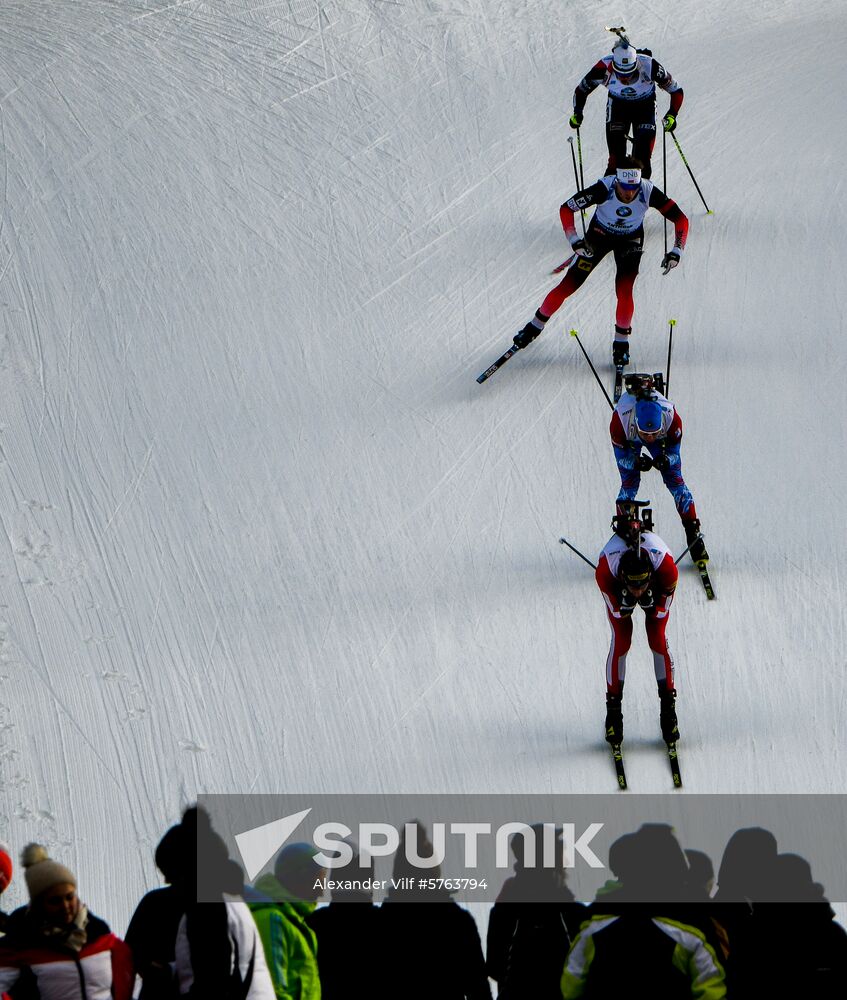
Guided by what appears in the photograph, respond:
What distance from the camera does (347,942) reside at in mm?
4168

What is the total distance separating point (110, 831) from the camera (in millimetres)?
6852

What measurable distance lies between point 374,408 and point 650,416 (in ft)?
8.86

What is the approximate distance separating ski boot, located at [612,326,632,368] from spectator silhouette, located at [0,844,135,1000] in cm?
711

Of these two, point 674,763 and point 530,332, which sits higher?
point 530,332

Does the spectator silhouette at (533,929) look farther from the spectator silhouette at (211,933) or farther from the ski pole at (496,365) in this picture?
the ski pole at (496,365)

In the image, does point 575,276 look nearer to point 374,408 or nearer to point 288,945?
point 374,408

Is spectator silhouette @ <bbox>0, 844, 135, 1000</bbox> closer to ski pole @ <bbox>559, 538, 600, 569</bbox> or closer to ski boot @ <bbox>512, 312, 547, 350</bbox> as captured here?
ski pole @ <bbox>559, 538, 600, 569</bbox>

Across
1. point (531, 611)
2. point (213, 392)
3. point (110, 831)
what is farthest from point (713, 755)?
point (213, 392)

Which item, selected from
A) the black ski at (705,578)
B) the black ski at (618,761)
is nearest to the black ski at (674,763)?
the black ski at (618,761)

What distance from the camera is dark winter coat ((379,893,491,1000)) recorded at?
411 centimetres

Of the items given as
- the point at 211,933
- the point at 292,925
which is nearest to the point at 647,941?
the point at 292,925

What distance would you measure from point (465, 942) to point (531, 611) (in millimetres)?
4390

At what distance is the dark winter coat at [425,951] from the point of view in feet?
13.5

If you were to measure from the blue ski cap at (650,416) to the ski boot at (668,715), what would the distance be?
168 centimetres
